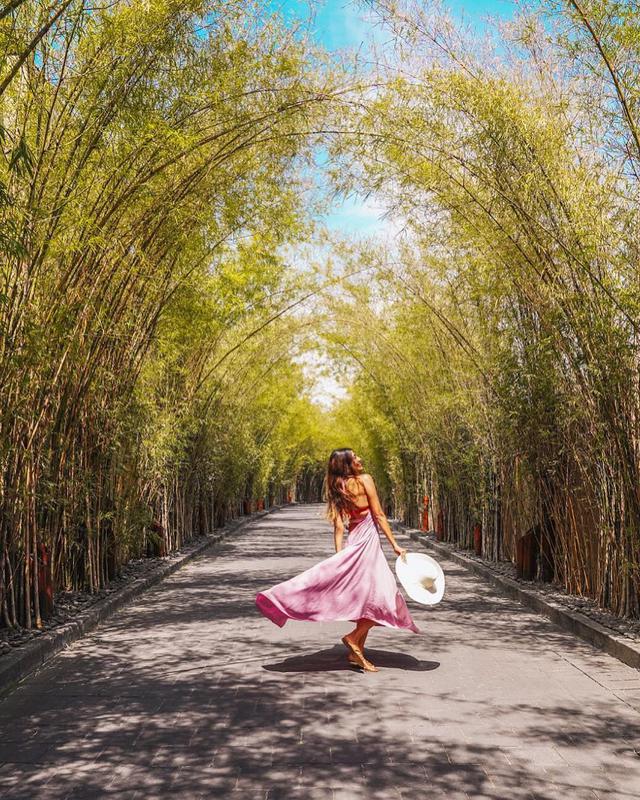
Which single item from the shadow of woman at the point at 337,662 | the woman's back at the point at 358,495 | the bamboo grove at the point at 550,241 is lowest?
the shadow of woman at the point at 337,662

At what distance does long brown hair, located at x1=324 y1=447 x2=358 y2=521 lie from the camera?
18.0ft

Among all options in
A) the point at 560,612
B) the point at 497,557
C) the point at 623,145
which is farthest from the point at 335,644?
the point at 497,557

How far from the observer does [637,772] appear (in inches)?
136

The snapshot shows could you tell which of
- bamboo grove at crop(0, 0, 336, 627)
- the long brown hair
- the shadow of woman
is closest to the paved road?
the shadow of woman

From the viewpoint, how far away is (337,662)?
5.57 metres

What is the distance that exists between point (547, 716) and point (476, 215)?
16.3 ft

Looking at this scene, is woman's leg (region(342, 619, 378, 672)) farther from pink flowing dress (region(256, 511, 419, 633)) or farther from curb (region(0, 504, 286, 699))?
curb (region(0, 504, 286, 699))

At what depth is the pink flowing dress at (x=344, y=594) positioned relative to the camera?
5.16 metres

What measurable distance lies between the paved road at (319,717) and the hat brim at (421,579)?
438mm

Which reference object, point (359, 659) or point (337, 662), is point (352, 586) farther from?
point (337, 662)

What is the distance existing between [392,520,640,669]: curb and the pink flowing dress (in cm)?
141

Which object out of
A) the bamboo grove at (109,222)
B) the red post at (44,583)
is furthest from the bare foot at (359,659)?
the red post at (44,583)

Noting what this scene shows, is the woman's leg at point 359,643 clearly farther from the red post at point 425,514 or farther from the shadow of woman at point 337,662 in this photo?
A: the red post at point 425,514

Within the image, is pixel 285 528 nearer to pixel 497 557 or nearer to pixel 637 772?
pixel 497 557
